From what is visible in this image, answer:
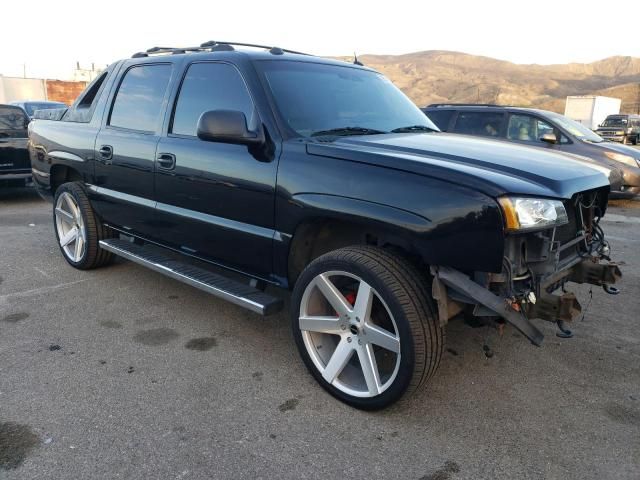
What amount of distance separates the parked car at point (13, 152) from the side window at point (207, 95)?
5.90 metres

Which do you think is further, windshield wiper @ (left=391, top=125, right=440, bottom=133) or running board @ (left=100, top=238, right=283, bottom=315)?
windshield wiper @ (left=391, top=125, right=440, bottom=133)

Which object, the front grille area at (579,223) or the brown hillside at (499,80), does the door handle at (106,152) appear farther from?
the brown hillside at (499,80)

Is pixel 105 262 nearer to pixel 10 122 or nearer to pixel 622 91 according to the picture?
pixel 10 122

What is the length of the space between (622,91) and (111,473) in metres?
76.0

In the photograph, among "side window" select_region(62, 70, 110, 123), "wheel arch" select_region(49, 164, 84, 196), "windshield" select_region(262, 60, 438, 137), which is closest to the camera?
"windshield" select_region(262, 60, 438, 137)

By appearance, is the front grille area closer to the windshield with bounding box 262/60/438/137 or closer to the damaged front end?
the damaged front end

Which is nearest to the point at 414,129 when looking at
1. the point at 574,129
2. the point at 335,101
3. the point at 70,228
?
the point at 335,101

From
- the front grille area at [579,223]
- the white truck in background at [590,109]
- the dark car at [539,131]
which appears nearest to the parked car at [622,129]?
the white truck in background at [590,109]

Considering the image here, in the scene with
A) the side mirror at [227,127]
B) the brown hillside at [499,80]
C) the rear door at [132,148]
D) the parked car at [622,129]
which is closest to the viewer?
the side mirror at [227,127]

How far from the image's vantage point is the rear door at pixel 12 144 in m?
8.16

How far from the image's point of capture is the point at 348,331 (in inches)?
112

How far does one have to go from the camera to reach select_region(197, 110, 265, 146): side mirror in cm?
295

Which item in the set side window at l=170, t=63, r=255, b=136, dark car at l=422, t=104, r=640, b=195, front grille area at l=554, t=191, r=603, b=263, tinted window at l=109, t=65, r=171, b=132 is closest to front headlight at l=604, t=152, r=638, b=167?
dark car at l=422, t=104, r=640, b=195

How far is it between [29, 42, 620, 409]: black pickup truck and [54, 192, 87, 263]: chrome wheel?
58 centimetres
